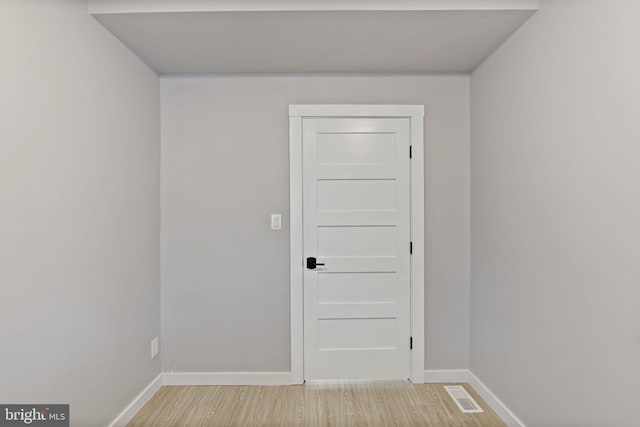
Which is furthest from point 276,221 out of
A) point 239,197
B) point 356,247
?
point 356,247

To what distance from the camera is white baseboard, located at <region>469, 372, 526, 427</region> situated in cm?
234

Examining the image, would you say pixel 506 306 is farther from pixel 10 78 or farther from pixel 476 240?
pixel 10 78

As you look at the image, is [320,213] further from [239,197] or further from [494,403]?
[494,403]

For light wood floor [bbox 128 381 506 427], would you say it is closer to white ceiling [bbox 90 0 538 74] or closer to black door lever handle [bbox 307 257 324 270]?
black door lever handle [bbox 307 257 324 270]

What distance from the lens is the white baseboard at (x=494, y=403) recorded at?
2.34 meters

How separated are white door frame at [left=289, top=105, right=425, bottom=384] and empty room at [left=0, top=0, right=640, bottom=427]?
2 centimetres

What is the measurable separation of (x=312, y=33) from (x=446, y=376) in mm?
2677

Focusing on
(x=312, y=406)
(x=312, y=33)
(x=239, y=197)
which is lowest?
(x=312, y=406)

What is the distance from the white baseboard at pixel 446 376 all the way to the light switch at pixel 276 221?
1.63 m

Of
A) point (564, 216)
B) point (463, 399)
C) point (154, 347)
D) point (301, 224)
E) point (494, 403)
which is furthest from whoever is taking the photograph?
point (301, 224)

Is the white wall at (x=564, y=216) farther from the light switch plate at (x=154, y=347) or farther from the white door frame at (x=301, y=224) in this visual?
the light switch plate at (x=154, y=347)

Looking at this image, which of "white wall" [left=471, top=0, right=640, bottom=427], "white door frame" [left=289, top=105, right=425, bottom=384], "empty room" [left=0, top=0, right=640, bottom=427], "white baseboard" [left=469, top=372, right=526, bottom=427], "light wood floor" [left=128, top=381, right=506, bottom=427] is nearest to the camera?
"white wall" [left=471, top=0, right=640, bottom=427]

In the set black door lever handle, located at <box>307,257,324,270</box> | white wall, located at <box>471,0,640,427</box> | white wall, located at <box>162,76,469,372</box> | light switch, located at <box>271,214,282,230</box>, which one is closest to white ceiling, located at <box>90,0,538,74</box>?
white wall, located at <box>162,76,469,372</box>

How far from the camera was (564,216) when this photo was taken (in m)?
1.86
